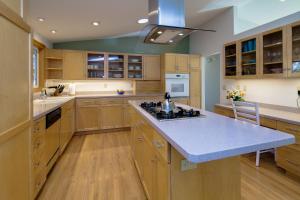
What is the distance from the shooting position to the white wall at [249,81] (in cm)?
271

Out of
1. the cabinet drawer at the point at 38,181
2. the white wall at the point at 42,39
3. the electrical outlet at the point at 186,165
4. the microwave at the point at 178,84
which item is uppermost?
the white wall at the point at 42,39

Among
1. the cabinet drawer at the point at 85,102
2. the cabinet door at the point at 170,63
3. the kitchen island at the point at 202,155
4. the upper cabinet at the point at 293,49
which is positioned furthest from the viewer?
the cabinet door at the point at 170,63

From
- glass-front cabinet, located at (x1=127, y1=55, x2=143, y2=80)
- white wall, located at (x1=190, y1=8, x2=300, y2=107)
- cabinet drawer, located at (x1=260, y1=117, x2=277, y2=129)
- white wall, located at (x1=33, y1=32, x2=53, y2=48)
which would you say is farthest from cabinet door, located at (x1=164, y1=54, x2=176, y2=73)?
white wall, located at (x1=33, y1=32, x2=53, y2=48)

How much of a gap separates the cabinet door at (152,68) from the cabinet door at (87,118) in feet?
5.50

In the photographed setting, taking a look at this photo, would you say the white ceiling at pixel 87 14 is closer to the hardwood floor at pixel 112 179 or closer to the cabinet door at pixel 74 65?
the cabinet door at pixel 74 65

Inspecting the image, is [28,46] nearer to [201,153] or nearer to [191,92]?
[201,153]

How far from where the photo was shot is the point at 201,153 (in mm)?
870

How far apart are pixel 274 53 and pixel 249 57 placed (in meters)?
0.44

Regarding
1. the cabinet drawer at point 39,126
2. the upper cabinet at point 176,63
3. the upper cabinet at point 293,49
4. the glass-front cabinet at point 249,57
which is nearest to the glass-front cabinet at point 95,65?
the upper cabinet at point 176,63

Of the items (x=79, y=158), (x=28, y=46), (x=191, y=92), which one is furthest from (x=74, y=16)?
(x=191, y=92)

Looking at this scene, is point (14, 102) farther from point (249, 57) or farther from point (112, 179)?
point (249, 57)

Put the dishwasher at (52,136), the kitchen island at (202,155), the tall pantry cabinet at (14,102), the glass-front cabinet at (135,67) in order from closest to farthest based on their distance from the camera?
the kitchen island at (202,155)
the tall pantry cabinet at (14,102)
the dishwasher at (52,136)
the glass-front cabinet at (135,67)

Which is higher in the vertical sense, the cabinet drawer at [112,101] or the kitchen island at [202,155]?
the cabinet drawer at [112,101]

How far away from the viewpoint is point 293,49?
7.82 ft
